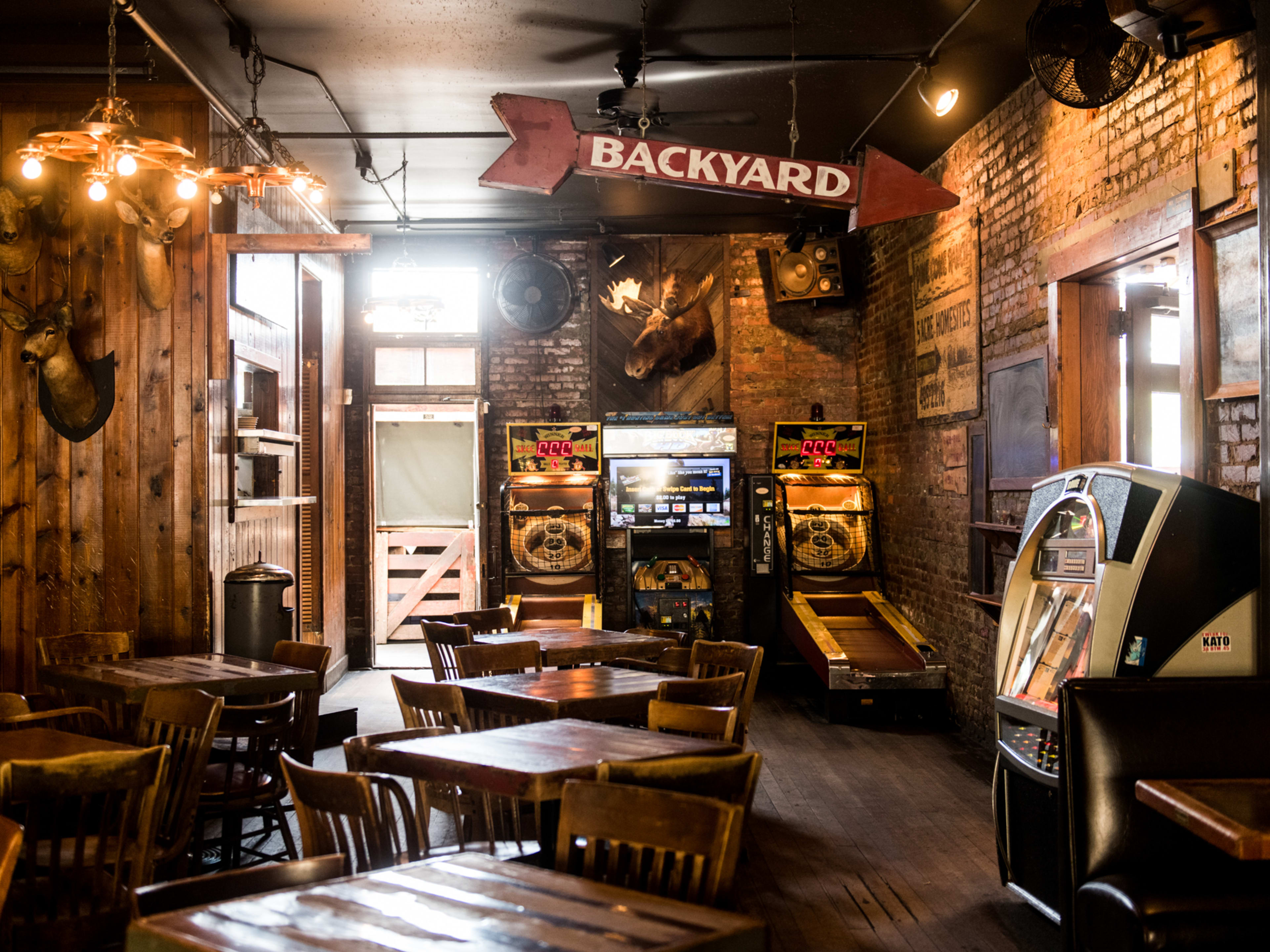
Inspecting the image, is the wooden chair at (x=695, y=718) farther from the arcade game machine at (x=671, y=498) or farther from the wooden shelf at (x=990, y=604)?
the arcade game machine at (x=671, y=498)

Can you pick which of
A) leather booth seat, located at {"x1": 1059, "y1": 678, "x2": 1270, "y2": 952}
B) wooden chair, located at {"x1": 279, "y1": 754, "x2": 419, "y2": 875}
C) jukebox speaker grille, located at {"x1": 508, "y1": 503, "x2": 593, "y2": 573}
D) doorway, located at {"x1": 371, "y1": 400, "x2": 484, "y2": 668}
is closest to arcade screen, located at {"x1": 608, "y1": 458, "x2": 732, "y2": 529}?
jukebox speaker grille, located at {"x1": 508, "y1": 503, "x2": 593, "y2": 573}

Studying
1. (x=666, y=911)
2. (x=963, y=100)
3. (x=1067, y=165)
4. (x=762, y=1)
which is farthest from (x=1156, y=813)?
(x=963, y=100)

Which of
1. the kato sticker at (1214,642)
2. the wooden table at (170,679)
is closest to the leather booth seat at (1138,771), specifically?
the kato sticker at (1214,642)

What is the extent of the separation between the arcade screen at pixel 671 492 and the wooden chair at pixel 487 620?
6.48ft

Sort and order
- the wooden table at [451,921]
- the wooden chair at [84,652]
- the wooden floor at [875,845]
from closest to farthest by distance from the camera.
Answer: the wooden table at [451,921] < the wooden floor at [875,845] < the wooden chair at [84,652]

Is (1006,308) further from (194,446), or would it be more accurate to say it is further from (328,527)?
(328,527)

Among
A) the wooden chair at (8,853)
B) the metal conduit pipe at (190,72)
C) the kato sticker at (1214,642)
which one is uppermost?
the metal conduit pipe at (190,72)

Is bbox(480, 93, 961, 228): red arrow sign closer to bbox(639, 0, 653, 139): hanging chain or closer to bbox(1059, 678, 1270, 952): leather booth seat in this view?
bbox(639, 0, 653, 139): hanging chain

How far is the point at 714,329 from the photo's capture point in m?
9.11

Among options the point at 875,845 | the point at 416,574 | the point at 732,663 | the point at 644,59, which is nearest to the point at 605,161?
the point at 644,59

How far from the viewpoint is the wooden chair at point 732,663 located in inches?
171

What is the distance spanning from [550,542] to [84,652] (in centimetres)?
385

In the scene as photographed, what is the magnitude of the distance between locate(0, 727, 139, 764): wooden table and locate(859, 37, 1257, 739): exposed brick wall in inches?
159

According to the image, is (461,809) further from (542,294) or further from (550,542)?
(542,294)
